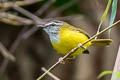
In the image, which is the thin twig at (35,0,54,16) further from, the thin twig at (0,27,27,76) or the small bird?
the small bird

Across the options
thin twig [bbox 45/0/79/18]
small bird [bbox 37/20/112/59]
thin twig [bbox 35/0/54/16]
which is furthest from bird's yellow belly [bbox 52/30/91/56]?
thin twig [bbox 45/0/79/18]

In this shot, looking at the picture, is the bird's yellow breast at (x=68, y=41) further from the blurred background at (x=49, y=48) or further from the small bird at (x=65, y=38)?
the blurred background at (x=49, y=48)

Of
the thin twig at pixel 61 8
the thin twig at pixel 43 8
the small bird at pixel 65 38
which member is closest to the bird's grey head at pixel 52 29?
the small bird at pixel 65 38

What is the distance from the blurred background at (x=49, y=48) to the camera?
477 cm

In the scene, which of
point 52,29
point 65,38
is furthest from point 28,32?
point 65,38

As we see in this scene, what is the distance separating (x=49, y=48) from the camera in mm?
5234

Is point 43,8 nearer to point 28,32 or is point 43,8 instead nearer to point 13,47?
point 28,32

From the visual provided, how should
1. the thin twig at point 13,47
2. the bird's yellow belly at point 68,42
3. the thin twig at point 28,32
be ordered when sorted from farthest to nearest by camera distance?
the thin twig at point 13,47
the thin twig at point 28,32
the bird's yellow belly at point 68,42

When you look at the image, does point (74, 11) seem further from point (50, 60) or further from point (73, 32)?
point (73, 32)

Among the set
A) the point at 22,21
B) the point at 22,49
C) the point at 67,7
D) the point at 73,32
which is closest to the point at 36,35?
the point at 22,49

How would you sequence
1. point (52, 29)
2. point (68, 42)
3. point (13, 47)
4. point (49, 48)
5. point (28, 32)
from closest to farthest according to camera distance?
1. point (68, 42)
2. point (52, 29)
3. point (28, 32)
4. point (13, 47)
5. point (49, 48)

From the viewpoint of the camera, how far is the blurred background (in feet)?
15.6

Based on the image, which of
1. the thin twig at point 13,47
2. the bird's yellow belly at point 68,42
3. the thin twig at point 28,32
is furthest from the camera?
the thin twig at point 13,47

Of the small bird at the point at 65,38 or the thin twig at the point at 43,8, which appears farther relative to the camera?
the thin twig at the point at 43,8
